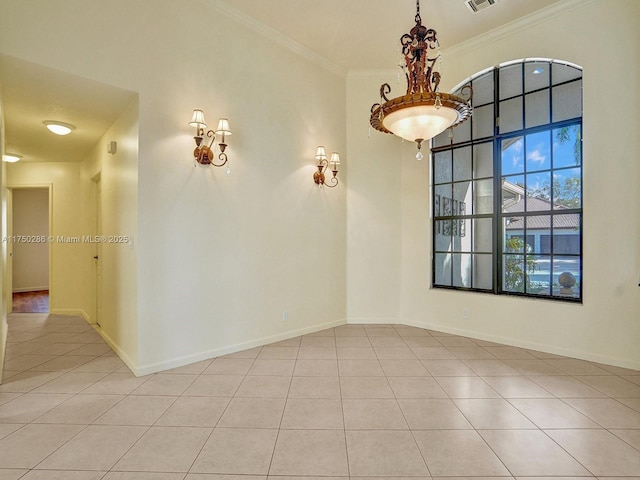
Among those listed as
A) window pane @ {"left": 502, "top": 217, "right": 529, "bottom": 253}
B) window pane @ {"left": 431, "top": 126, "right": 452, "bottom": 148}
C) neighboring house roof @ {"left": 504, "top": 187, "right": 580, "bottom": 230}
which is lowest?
window pane @ {"left": 502, "top": 217, "right": 529, "bottom": 253}

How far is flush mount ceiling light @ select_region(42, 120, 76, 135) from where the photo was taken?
12.5ft

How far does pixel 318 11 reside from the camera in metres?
3.84

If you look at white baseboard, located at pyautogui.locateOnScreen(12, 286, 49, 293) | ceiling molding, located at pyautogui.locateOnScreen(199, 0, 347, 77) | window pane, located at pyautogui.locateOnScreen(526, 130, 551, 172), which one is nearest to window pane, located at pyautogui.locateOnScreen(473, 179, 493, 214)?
window pane, located at pyautogui.locateOnScreen(526, 130, 551, 172)

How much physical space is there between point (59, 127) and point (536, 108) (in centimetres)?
576

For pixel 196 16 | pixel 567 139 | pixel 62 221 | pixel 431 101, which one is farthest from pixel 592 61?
pixel 62 221

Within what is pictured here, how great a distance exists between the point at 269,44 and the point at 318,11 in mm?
735

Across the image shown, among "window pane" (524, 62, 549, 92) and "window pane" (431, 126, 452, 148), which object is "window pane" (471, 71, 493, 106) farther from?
"window pane" (431, 126, 452, 148)

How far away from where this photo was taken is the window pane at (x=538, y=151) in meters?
4.01

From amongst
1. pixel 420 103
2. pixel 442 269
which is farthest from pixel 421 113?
pixel 442 269

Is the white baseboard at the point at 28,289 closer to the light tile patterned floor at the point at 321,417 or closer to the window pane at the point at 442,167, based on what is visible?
the light tile patterned floor at the point at 321,417

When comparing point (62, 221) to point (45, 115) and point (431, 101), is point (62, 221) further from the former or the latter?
point (431, 101)

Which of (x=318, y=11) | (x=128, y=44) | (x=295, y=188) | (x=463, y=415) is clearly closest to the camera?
(x=463, y=415)

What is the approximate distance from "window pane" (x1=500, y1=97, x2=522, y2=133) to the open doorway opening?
10.2 m

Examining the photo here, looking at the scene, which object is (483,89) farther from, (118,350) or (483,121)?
(118,350)
